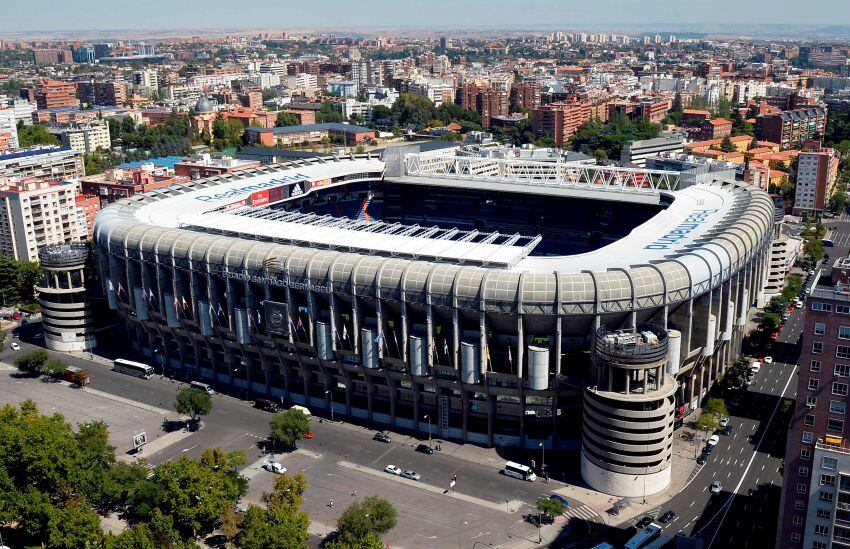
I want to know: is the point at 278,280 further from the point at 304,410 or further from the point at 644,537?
the point at 644,537

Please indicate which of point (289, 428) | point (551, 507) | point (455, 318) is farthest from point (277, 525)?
point (455, 318)

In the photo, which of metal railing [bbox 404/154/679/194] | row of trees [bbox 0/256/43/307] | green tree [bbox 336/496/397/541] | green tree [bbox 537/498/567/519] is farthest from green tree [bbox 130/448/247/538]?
metal railing [bbox 404/154/679/194]

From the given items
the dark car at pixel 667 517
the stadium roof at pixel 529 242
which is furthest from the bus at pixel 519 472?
the stadium roof at pixel 529 242

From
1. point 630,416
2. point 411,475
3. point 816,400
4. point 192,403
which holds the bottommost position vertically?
point 411,475

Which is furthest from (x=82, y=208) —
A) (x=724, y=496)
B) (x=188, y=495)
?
(x=724, y=496)

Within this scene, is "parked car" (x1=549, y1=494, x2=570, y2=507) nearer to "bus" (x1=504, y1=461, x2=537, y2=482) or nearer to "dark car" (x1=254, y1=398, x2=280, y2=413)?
"bus" (x1=504, y1=461, x2=537, y2=482)

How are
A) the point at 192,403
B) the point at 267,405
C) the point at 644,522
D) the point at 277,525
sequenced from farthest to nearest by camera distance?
the point at 267,405
the point at 192,403
the point at 644,522
the point at 277,525

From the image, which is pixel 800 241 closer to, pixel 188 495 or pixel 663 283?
pixel 663 283
